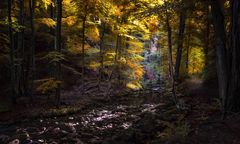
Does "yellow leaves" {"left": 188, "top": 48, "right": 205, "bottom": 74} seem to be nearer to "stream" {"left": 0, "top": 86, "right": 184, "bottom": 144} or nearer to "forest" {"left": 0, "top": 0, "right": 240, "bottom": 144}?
"forest" {"left": 0, "top": 0, "right": 240, "bottom": 144}

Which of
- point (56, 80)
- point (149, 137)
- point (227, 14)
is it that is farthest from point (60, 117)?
point (227, 14)

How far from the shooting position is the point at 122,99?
25125 mm

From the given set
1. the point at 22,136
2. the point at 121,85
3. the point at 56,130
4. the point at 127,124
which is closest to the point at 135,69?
the point at 121,85

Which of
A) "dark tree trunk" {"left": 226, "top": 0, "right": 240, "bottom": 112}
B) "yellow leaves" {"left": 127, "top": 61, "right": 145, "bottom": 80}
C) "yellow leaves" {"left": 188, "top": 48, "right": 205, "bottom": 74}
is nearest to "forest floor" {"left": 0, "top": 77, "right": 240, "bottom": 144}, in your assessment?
"dark tree trunk" {"left": 226, "top": 0, "right": 240, "bottom": 112}

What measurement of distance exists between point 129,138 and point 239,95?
4.04 m

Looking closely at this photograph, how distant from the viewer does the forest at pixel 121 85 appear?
11.2m

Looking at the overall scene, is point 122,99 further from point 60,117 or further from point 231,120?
point 231,120

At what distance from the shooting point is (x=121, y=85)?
32.8 meters

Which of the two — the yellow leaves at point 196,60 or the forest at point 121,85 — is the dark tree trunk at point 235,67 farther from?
the yellow leaves at point 196,60

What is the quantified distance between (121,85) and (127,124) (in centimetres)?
1793

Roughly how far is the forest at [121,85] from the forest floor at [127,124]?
4cm

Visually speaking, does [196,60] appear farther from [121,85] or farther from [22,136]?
[22,136]

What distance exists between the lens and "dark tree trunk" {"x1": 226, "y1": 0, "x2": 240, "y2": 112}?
36.3 feet

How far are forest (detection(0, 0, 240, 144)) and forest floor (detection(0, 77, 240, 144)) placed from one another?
0.04 metres
